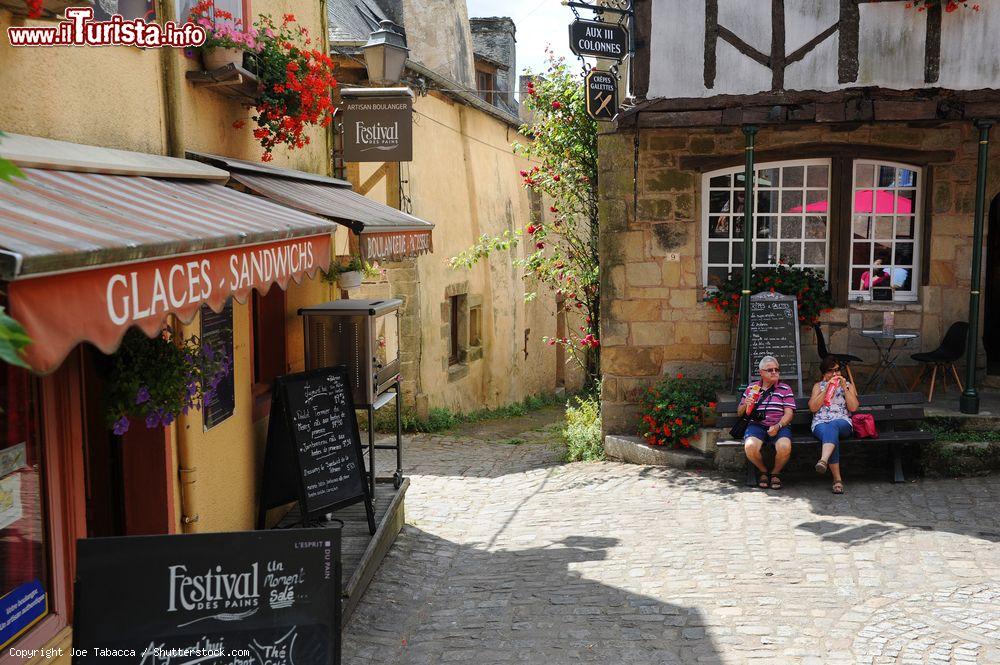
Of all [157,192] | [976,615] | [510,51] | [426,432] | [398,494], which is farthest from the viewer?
[510,51]

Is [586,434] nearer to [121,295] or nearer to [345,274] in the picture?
[345,274]

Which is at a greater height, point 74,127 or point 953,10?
point 953,10

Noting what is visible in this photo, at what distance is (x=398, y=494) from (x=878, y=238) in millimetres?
6032

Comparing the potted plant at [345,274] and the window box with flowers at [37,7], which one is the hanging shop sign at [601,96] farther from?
the window box with flowers at [37,7]

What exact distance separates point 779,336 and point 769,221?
135 centimetres

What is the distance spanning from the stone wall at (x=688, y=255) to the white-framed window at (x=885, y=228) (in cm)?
19

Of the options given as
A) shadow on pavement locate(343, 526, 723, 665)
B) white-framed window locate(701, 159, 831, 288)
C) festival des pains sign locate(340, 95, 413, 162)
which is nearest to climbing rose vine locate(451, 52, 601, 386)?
white-framed window locate(701, 159, 831, 288)

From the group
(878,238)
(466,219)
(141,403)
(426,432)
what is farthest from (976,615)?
(466,219)

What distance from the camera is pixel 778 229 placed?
10.1 meters

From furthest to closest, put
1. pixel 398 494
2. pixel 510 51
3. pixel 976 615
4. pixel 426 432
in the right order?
pixel 510 51
pixel 426 432
pixel 398 494
pixel 976 615

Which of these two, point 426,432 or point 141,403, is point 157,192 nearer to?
point 141,403

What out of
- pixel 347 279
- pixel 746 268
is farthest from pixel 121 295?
pixel 746 268

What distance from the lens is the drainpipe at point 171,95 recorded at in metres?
5.26

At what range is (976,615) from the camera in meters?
5.43
